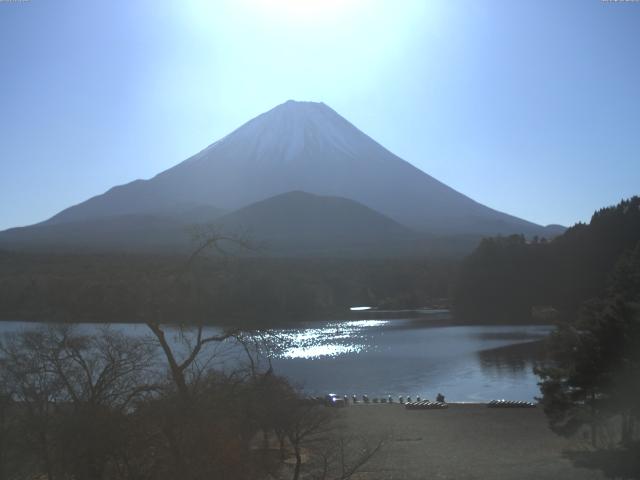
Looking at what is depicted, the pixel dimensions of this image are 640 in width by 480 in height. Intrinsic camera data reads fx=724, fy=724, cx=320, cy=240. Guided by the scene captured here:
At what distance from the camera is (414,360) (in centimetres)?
2478

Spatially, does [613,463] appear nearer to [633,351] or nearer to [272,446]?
[633,351]

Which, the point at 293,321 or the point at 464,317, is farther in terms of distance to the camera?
the point at 464,317

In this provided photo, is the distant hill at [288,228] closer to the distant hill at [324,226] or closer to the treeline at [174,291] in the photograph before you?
the distant hill at [324,226]

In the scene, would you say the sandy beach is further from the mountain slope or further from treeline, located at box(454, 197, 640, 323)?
the mountain slope

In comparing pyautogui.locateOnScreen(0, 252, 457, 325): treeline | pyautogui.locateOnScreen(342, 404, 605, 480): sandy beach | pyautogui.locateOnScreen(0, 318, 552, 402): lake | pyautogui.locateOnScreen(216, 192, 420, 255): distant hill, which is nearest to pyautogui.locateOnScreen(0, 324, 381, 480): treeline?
pyautogui.locateOnScreen(0, 252, 457, 325): treeline

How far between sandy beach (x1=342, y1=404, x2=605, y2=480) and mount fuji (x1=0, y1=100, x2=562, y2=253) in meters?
63.4

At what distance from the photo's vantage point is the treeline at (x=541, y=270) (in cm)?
3834

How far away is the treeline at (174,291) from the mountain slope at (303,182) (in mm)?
38389

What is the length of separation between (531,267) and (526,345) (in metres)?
15.3

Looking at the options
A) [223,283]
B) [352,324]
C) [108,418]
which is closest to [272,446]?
[223,283]

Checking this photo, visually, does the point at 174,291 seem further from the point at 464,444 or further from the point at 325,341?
the point at 325,341

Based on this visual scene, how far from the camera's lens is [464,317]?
137ft

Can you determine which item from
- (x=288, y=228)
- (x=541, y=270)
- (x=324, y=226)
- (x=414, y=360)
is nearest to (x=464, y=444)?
(x=414, y=360)

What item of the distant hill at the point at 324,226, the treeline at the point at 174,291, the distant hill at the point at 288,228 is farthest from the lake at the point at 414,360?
the distant hill at the point at 324,226
